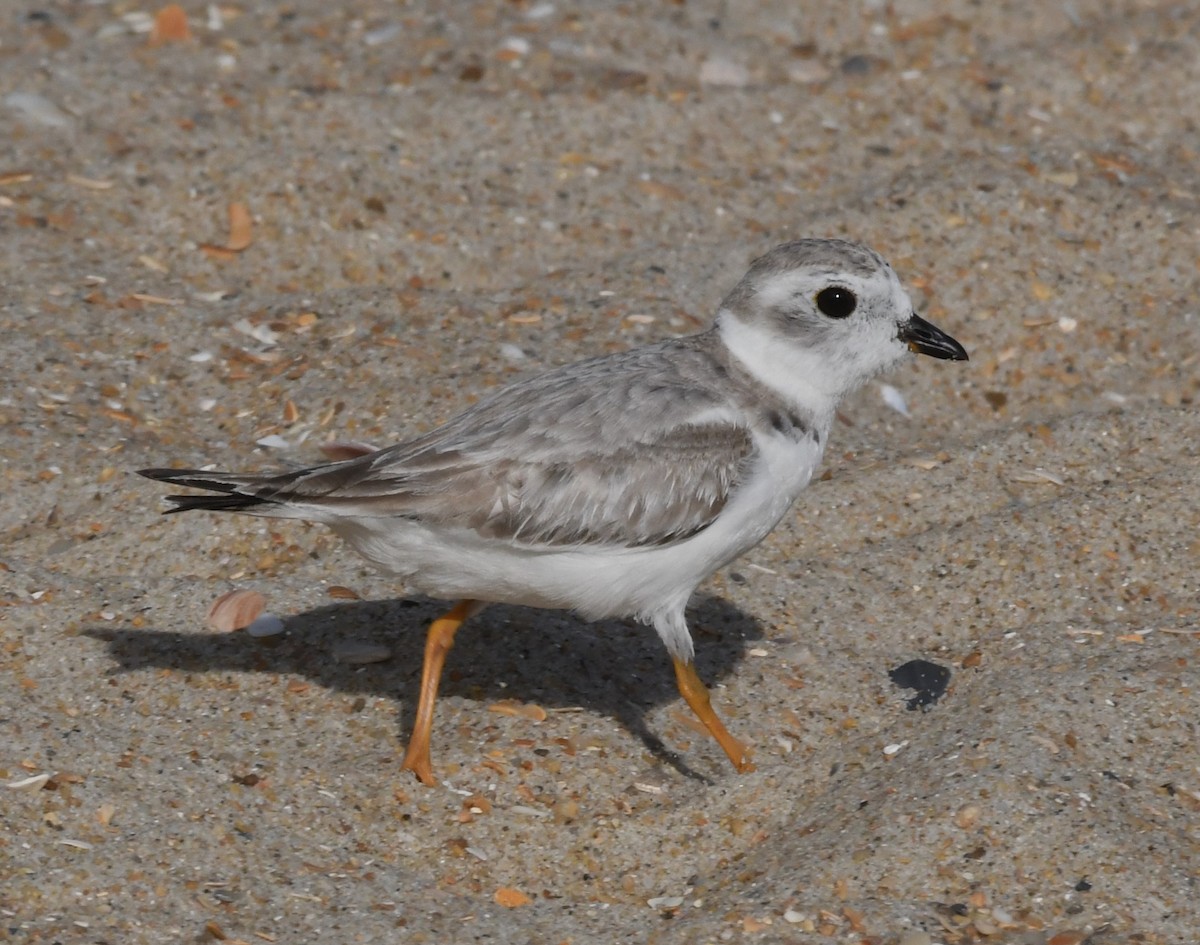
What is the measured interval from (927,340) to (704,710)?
127 cm

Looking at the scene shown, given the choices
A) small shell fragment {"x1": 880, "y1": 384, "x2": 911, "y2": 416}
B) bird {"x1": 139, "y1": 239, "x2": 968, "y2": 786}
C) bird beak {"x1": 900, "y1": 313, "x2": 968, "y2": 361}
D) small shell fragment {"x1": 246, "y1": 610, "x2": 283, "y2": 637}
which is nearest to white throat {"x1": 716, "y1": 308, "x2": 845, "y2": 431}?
bird {"x1": 139, "y1": 239, "x2": 968, "y2": 786}

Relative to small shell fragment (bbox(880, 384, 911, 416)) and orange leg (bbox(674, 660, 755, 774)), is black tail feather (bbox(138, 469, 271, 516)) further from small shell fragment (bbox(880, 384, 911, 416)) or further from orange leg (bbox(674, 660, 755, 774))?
small shell fragment (bbox(880, 384, 911, 416))

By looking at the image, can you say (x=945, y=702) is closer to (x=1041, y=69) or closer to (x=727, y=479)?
(x=727, y=479)

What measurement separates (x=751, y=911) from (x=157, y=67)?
5.15 metres

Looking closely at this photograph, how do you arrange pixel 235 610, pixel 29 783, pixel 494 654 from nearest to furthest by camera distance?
pixel 29 783
pixel 235 610
pixel 494 654

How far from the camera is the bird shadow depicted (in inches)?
196

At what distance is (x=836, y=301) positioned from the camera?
476 centimetres

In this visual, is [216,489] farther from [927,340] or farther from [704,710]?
[927,340]

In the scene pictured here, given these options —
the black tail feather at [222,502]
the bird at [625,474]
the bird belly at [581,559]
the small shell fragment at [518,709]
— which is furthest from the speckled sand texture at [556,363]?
the black tail feather at [222,502]

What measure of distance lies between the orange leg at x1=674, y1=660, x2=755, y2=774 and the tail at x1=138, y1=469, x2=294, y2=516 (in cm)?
121

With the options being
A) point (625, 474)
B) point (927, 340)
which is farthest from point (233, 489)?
point (927, 340)

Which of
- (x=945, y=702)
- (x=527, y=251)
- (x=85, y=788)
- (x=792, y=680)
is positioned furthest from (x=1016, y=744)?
(x=527, y=251)

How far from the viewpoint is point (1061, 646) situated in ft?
17.0

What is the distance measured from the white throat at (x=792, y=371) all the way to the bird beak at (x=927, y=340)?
0.25m
